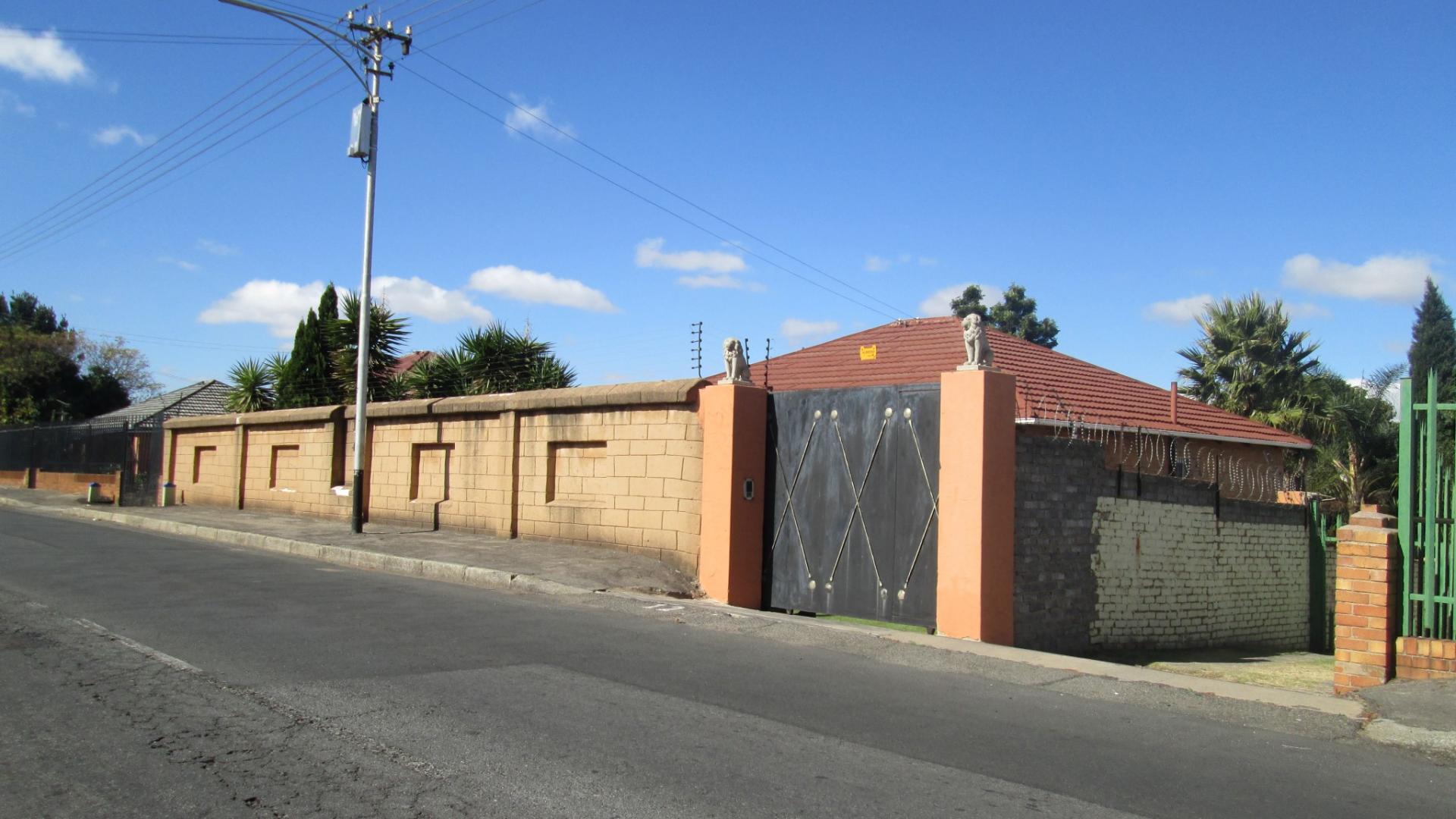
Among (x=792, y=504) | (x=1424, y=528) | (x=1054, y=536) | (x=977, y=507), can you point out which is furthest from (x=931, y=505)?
(x=1424, y=528)

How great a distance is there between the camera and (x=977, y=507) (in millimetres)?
9750

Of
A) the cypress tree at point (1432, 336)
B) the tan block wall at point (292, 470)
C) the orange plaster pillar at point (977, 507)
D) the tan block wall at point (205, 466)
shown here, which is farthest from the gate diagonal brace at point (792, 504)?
the cypress tree at point (1432, 336)

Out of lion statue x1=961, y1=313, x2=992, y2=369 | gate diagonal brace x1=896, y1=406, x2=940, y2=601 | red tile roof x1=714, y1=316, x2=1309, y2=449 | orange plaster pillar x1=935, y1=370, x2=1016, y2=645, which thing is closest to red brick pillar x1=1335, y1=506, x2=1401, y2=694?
orange plaster pillar x1=935, y1=370, x2=1016, y2=645

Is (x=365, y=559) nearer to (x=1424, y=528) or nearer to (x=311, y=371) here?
(x=1424, y=528)

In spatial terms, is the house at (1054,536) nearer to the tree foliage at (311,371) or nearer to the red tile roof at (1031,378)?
the red tile roof at (1031,378)

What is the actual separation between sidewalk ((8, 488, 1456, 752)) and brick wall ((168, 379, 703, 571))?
1.23 feet

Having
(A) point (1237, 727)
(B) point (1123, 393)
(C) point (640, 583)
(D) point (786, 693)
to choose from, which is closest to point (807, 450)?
(C) point (640, 583)

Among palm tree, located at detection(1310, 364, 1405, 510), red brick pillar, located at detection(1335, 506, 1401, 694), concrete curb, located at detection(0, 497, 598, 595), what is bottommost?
concrete curb, located at detection(0, 497, 598, 595)

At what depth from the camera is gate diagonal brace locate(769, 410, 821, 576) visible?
38.3 feet

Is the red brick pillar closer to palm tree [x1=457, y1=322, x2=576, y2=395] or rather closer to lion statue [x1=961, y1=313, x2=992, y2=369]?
lion statue [x1=961, y1=313, x2=992, y2=369]

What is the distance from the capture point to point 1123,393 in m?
21.8

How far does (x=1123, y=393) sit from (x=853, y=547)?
12.9 meters

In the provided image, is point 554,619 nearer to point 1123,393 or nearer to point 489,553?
point 489,553

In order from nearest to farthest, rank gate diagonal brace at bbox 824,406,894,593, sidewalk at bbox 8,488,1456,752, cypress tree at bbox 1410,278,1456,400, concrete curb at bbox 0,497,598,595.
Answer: sidewalk at bbox 8,488,1456,752 → gate diagonal brace at bbox 824,406,894,593 → concrete curb at bbox 0,497,598,595 → cypress tree at bbox 1410,278,1456,400
